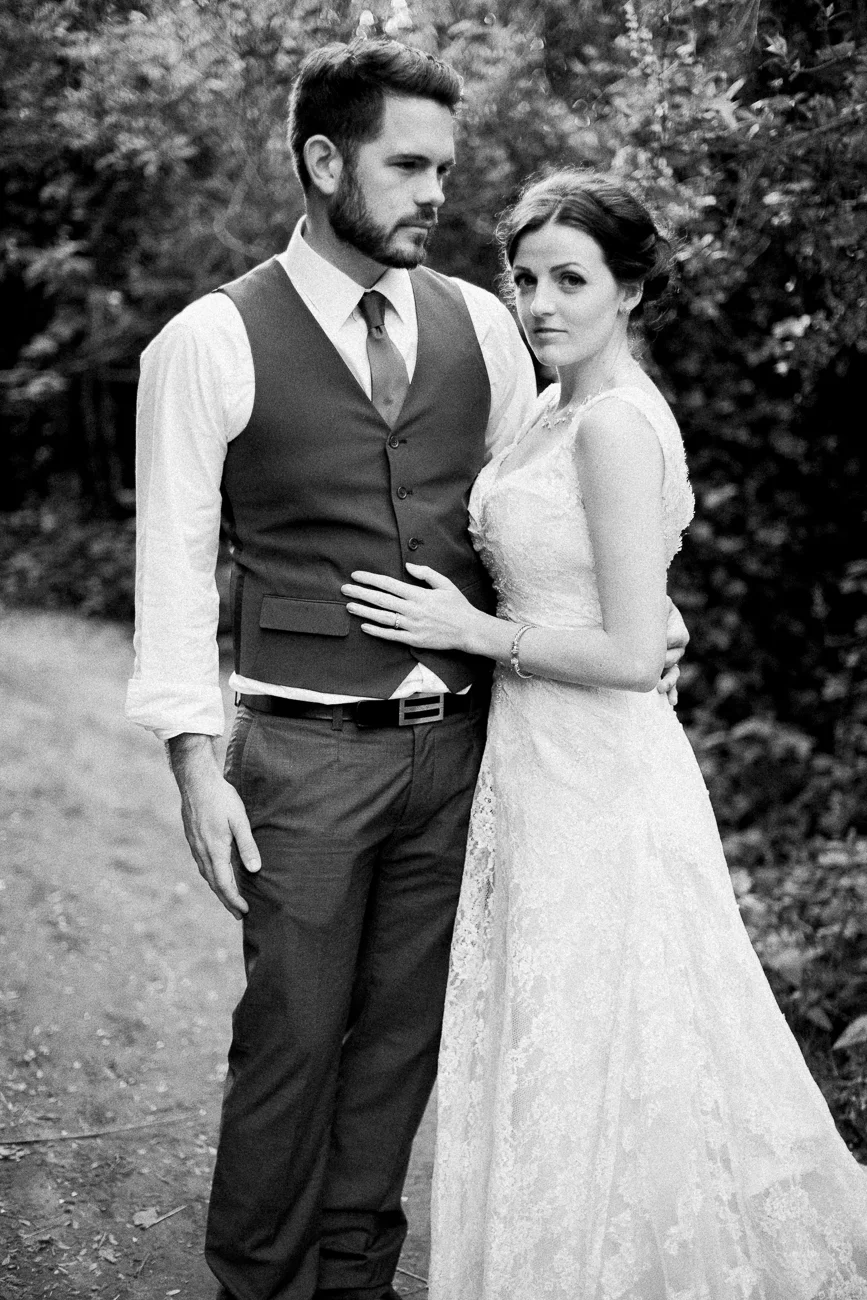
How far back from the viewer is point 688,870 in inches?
81.3

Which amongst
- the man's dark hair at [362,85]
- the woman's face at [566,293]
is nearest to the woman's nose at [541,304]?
the woman's face at [566,293]

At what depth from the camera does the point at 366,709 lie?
208 centimetres

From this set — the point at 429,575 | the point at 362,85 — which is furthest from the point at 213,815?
the point at 362,85

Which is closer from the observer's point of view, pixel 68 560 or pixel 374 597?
pixel 374 597

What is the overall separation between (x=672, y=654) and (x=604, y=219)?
73 centimetres

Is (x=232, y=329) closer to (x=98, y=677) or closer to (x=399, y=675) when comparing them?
(x=399, y=675)

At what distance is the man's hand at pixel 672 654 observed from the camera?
220 centimetres

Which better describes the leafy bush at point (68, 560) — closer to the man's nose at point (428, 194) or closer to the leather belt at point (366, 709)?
the leather belt at point (366, 709)

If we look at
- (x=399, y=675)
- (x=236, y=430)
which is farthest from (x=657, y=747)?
(x=236, y=430)

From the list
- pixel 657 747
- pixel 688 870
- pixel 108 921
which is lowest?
pixel 108 921

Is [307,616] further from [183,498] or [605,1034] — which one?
[605,1034]

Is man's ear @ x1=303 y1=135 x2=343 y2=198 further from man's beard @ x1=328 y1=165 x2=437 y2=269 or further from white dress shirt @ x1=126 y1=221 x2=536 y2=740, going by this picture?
white dress shirt @ x1=126 y1=221 x2=536 y2=740

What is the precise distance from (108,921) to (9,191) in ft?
13.3

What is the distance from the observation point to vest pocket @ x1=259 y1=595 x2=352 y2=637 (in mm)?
2031
